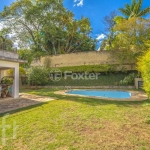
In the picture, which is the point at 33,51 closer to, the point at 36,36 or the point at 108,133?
the point at 36,36

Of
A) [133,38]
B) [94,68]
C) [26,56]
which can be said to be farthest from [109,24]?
[26,56]

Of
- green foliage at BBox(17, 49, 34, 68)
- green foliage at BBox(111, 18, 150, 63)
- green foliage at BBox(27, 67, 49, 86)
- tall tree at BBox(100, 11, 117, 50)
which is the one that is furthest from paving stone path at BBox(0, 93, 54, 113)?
tall tree at BBox(100, 11, 117, 50)

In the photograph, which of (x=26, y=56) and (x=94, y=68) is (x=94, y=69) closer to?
(x=94, y=68)

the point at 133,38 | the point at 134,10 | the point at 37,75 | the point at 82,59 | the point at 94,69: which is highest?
the point at 134,10

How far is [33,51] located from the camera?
26.9m

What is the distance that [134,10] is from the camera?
22.0 meters

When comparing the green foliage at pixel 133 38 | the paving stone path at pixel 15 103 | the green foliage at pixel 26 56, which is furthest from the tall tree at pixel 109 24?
the paving stone path at pixel 15 103

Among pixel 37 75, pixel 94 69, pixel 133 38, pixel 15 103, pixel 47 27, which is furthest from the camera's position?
pixel 47 27

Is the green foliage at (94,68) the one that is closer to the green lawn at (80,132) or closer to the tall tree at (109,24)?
the tall tree at (109,24)

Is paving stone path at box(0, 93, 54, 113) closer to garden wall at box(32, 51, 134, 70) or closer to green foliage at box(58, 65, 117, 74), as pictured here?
green foliage at box(58, 65, 117, 74)

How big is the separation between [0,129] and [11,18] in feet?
82.4

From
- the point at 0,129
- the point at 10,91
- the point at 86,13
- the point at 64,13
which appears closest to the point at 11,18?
the point at 64,13

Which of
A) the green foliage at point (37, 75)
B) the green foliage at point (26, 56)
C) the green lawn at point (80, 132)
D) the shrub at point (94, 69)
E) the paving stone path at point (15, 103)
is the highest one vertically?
the green foliage at point (26, 56)

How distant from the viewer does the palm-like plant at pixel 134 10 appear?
2144cm
